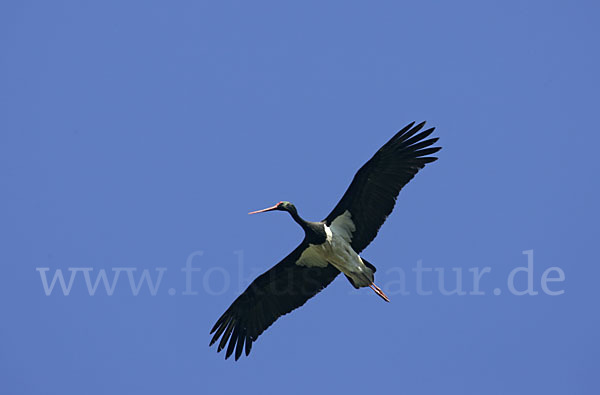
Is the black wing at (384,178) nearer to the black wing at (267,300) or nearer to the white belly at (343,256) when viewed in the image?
the white belly at (343,256)

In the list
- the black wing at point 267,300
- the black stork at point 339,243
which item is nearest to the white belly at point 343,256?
A: the black stork at point 339,243

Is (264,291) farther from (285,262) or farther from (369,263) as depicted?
(369,263)

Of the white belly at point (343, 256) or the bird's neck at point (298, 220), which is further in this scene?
the bird's neck at point (298, 220)

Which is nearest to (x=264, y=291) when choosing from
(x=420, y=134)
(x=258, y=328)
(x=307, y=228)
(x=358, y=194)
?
(x=258, y=328)

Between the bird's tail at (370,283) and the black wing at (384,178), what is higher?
the black wing at (384,178)

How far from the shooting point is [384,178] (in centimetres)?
1725

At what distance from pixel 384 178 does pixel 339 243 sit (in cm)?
160

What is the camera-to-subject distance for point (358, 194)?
17344mm

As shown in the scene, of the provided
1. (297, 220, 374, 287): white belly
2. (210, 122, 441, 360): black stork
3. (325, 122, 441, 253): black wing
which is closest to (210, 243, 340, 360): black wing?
(210, 122, 441, 360): black stork

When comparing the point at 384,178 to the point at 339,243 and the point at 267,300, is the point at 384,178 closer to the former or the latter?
the point at 339,243

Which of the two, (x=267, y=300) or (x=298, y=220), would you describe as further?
(x=267, y=300)

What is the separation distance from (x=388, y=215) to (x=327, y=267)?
6.10 feet

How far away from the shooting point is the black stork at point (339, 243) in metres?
17.2

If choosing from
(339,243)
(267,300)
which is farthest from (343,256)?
(267,300)
